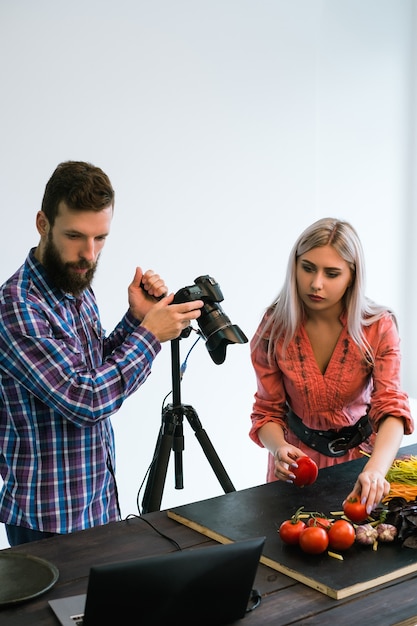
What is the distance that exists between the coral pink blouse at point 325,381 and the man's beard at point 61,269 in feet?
2.37

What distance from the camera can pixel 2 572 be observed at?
179 cm

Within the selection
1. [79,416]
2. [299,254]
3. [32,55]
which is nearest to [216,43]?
[32,55]

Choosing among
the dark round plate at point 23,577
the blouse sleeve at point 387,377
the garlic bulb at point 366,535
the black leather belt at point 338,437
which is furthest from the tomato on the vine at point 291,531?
the black leather belt at point 338,437

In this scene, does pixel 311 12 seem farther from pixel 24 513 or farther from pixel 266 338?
pixel 24 513

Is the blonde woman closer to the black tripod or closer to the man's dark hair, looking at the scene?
the black tripod

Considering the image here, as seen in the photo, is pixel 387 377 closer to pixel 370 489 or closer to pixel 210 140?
pixel 370 489

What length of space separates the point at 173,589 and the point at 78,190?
43.2 inches

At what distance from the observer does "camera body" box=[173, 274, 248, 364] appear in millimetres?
2326

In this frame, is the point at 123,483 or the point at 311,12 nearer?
the point at 123,483

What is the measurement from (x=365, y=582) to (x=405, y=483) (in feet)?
1.97

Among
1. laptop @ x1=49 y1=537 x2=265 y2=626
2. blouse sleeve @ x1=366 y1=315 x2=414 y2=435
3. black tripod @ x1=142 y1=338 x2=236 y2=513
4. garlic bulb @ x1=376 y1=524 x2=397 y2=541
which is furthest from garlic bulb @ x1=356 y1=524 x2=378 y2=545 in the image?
black tripod @ x1=142 y1=338 x2=236 y2=513

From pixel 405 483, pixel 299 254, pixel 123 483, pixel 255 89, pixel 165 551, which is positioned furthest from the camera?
pixel 255 89

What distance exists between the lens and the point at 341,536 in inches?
74.3

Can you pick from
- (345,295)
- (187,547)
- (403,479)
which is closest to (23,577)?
(187,547)
